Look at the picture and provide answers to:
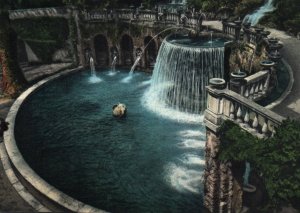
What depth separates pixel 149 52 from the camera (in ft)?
113

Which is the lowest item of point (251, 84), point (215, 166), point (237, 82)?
point (215, 166)

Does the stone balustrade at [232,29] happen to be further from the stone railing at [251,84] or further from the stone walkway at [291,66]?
the stone railing at [251,84]

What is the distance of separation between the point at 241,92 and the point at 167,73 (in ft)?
40.6

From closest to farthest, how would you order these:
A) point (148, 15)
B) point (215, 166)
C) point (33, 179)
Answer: point (215, 166)
point (33, 179)
point (148, 15)

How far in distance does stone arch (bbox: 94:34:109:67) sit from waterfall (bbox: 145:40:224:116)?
11.2 metres

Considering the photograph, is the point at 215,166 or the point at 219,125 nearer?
the point at 219,125

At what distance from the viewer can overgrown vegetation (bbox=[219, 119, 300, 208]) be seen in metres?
10.3

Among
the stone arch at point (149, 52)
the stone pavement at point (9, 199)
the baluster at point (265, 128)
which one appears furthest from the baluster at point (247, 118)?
the stone arch at point (149, 52)

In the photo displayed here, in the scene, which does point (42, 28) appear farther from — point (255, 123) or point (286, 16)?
point (255, 123)

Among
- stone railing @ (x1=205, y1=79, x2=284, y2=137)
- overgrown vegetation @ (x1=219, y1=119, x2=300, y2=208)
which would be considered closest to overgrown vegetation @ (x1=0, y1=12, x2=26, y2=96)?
stone railing @ (x1=205, y1=79, x2=284, y2=137)

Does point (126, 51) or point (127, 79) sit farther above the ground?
point (126, 51)

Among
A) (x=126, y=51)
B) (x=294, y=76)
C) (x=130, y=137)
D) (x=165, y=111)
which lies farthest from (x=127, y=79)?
(x=294, y=76)

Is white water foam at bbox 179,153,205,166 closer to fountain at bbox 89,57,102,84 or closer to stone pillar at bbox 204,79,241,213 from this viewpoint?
stone pillar at bbox 204,79,241,213

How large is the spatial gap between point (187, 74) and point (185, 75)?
18cm
